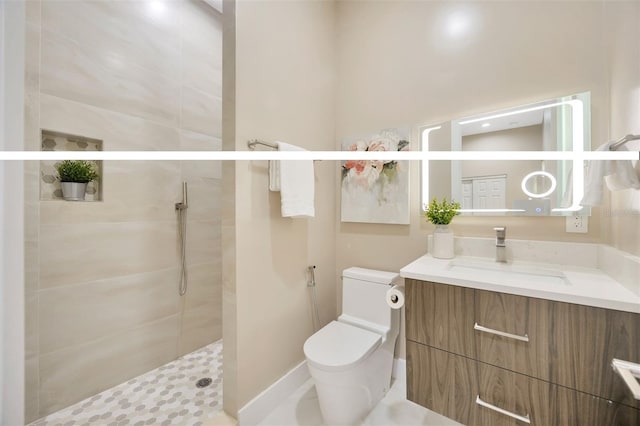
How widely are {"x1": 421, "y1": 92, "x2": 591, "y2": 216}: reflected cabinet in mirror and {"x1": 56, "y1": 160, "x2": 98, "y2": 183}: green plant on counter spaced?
2.05 metres

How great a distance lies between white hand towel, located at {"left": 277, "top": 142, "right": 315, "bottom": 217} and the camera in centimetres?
144

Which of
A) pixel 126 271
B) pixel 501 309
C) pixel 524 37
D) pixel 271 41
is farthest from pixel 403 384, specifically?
pixel 271 41

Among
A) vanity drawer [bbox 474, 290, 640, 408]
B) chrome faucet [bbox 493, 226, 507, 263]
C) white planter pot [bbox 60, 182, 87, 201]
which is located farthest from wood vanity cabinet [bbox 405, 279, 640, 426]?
white planter pot [bbox 60, 182, 87, 201]

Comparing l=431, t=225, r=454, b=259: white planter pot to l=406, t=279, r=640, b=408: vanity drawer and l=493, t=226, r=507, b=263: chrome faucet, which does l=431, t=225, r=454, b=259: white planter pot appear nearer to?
l=493, t=226, r=507, b=263: chrome faucet

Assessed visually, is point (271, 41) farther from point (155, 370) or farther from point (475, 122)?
point (155, 370)

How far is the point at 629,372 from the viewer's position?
0.69m

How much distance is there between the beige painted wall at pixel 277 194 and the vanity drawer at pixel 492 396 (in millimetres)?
777

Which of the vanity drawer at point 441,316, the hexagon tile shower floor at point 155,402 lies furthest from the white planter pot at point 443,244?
the hexagon tile shower floor at point 155,402

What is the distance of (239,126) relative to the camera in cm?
131

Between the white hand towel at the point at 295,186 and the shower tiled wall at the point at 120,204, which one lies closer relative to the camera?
the shower tiled wall at the point at 120,204

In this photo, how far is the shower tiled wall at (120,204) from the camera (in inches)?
52.4

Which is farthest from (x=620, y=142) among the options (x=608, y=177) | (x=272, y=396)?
(x=272, y=396)

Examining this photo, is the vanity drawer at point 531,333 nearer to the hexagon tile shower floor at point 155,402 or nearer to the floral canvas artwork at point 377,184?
the floral canvas artwork at point 377,184

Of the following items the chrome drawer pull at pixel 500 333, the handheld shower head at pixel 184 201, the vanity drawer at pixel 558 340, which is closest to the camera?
the vanity drawer at pixel 558 340
